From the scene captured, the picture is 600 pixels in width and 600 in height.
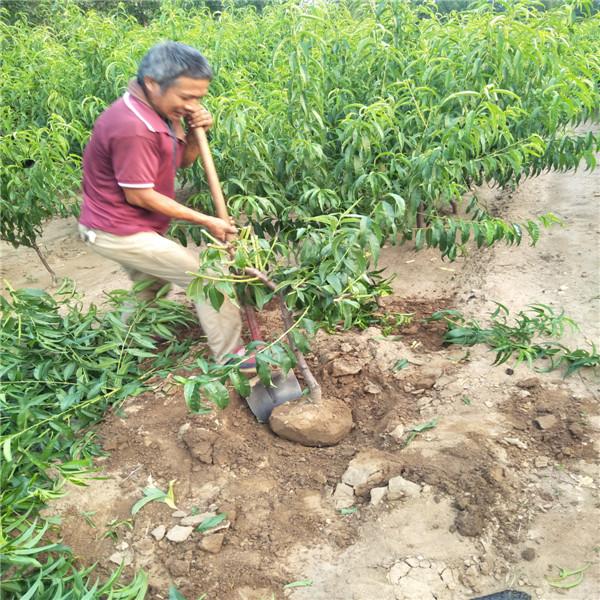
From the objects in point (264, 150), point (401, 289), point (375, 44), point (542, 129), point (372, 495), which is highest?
point (375, 44)

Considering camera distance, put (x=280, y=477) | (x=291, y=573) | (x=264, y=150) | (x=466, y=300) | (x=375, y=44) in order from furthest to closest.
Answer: (x=466, y=300), (x=375, y=44), (x=264, y=150), (x=280, y=477), (x=291, y=573)

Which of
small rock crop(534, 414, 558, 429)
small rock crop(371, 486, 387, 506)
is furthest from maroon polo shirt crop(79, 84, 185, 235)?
small rock crop(534, 414, 558, 429)

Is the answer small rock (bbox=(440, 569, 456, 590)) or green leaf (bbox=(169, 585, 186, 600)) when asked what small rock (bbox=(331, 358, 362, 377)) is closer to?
small rock (bbox=(440, 569, 456, 590))

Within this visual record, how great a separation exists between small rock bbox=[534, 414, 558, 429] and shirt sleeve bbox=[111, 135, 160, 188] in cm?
202

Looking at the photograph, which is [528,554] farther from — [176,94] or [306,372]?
[176,94]

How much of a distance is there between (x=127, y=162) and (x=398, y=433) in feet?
5.56

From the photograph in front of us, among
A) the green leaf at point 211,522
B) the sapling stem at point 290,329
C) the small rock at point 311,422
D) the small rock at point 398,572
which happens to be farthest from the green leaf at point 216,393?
the small rock at point 398,572

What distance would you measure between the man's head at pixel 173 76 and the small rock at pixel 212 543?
5.79 feet

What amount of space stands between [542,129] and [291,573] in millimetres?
3134

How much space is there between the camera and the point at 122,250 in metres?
2.73

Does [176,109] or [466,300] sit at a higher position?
[176,109]

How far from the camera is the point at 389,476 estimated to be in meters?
2.33

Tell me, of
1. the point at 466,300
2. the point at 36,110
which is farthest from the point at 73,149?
the point at 466,300

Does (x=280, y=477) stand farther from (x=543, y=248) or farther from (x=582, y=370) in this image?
(x=543, y=248)
